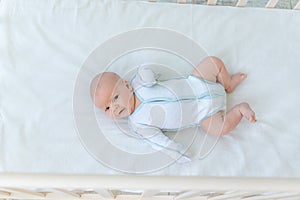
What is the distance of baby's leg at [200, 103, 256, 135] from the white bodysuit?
17mm

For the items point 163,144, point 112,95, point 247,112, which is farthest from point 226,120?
point 112,95

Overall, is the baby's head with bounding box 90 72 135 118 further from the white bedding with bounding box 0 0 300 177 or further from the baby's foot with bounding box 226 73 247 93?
the baby's foot with bounding box 226 73 247 93

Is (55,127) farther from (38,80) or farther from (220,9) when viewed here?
(220,9)

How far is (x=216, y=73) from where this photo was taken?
1.05m

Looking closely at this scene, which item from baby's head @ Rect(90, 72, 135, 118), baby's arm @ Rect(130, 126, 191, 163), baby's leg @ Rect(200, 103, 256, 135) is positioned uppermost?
baby's head @ Rect(90, 72, 135, 118)

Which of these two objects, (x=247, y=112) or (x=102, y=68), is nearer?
(x=247, y=112)

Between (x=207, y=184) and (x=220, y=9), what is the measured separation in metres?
0.68

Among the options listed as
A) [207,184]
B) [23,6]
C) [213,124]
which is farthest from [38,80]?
[207,184]

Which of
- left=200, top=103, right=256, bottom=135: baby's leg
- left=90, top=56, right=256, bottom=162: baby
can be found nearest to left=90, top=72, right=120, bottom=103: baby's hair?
left=90, top=56, right=256, bottom=162: baby

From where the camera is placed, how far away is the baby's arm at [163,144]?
38.4 inches

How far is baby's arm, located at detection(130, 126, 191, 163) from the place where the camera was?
38.4 inches

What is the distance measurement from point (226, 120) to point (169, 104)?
0.49ft

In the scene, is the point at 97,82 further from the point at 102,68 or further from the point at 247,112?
the point at 247,112

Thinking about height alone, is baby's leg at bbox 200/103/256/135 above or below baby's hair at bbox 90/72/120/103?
below
